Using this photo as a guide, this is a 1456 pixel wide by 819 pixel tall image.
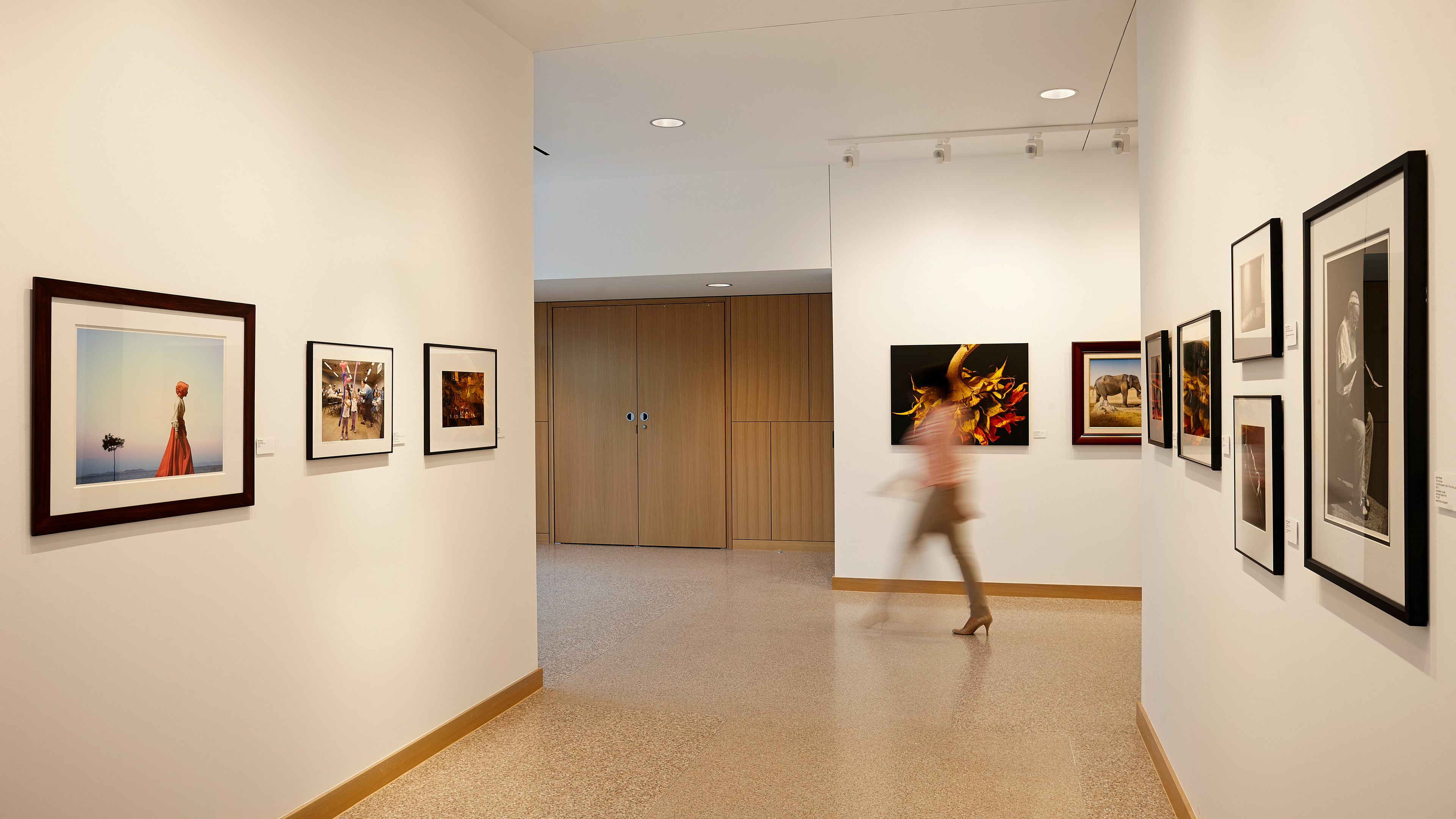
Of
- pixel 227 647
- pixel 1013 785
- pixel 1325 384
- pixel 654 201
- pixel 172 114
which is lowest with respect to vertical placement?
pixel 1013 785

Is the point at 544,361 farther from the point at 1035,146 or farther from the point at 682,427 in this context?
the point at 1035,146

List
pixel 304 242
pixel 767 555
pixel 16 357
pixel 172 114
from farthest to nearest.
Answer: pixel 767 555 → pixel 304 242 → pixel 172 114 → pixel 16 357

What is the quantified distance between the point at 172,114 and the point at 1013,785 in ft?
12.4

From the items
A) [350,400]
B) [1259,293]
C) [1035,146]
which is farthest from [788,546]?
[1259,293]

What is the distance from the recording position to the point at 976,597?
5.76 meters

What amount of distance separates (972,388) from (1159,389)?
3343mm

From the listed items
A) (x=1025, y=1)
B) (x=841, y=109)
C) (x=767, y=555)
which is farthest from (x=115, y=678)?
(x=767, y=555)

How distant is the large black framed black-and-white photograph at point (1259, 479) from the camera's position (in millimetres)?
2082

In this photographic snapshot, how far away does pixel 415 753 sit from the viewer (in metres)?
3.79

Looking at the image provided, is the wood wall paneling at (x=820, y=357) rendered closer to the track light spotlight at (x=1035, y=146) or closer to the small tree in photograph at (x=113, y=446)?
the track light spotlight at (x=1035, y=146)

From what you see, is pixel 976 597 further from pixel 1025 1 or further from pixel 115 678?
pixel 115 678

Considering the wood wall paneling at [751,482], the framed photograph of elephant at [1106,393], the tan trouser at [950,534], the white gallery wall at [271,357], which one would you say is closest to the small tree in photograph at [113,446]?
the white gallery wall at [271,357]

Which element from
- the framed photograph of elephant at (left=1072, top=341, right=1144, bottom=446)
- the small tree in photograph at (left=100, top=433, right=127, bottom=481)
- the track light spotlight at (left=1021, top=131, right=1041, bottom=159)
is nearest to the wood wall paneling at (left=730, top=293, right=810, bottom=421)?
the framed photograph of elephant at (left=1072, top=341, right=1144, bottom=446)

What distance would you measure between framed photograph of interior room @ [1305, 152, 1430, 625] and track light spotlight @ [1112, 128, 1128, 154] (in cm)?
482
